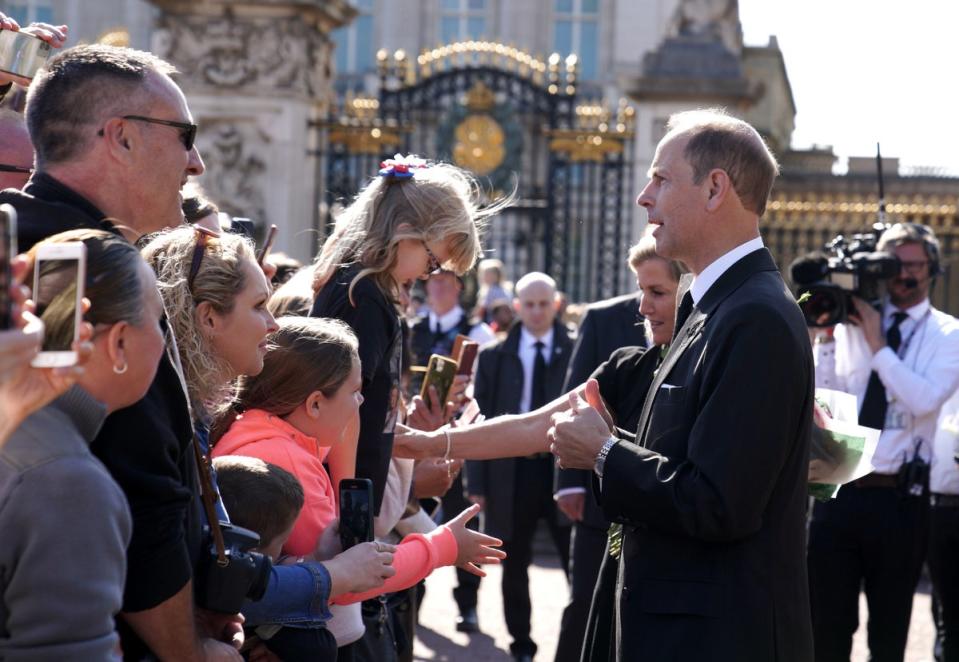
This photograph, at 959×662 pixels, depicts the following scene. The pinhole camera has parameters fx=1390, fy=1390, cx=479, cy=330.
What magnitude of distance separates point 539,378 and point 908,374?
3.17m

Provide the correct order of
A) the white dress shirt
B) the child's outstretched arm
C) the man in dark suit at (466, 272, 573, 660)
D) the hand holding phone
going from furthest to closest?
the man in dark suit at (466, 272, 573, 660) < the white dress shirt < the hand holding phone < the child's outstretched arm

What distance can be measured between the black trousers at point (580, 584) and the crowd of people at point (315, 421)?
34.1 inches

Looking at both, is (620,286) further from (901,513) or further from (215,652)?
(215,652)

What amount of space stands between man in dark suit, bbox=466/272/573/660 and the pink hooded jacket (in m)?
4.03

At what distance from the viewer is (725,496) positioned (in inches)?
118

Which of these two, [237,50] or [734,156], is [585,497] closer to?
[734,156]

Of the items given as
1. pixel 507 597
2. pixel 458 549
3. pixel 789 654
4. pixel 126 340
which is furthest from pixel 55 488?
pixel 507 597

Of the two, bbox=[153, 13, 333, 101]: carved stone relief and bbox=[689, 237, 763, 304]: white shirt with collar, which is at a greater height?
bbox=[153, 13, 333, 101]: carved stone relief

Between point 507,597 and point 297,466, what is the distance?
424 cm

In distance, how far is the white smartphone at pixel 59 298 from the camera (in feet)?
6.34

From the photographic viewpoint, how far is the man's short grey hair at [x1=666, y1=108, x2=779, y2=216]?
329 centimetres

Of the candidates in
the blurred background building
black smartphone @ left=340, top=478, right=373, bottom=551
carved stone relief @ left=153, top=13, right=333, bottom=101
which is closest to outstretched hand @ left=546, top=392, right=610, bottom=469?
black smartphone @ left=340, top=478, right=373, bottom=551

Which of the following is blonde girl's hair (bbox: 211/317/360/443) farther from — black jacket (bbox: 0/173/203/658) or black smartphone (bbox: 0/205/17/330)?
black smartphone (bbox: 0/205/17/330)

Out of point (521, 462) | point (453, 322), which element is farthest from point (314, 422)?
point (453, 322)
